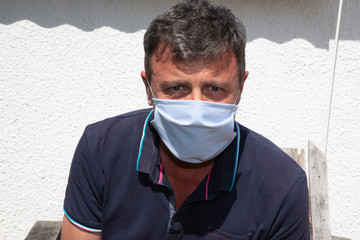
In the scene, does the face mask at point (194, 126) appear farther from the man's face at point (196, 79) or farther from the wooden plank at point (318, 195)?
the wooden plank at point (318, 195)

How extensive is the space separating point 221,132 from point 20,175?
2.13m

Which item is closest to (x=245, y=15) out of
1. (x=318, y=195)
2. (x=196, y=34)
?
(x=318, y=195)

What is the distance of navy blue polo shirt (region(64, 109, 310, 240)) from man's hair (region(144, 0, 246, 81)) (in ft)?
1.24

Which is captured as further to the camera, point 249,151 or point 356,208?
point 356,208

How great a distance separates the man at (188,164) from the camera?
4.64ft

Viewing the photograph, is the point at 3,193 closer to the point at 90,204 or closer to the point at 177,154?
the point at 90,204

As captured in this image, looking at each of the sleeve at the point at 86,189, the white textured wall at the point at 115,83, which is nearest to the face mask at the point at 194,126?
the sleeve at the point at 86,189

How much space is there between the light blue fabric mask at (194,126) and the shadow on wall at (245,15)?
162cm

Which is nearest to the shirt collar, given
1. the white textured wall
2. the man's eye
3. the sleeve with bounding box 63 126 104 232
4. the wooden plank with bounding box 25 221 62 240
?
the sleeve with bounding box 63 126 104 232

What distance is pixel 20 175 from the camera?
295 cm

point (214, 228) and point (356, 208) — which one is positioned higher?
point (214, 228)

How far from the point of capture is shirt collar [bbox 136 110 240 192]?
5.06 ft

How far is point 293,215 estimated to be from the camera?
151 centimetres

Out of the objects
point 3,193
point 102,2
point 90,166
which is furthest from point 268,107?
point 3,193
